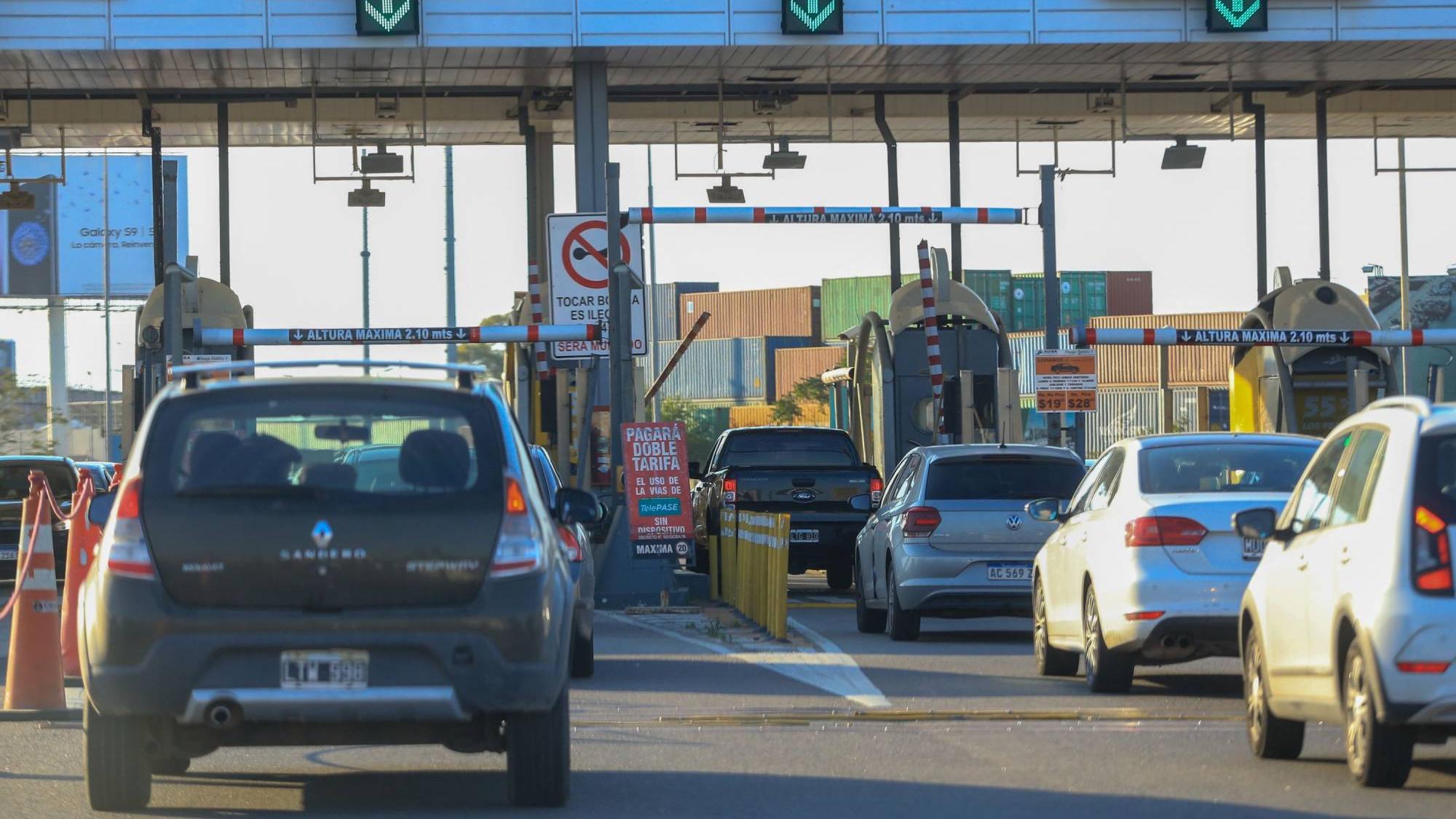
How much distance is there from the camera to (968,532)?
17.2m

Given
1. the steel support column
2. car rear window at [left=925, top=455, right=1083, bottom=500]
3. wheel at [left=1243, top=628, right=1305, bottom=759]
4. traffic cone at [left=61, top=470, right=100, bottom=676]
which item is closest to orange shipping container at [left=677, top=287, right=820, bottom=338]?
the steel support column

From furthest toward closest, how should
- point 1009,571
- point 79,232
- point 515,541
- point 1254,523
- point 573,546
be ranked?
point 79,232, point 1009,571, point 573,546, point 1254,523, point 515,541

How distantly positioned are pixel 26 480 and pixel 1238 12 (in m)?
14.5

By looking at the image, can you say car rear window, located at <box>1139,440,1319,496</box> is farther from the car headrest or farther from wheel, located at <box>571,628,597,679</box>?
the car headrest

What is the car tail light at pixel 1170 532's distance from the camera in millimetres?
12508

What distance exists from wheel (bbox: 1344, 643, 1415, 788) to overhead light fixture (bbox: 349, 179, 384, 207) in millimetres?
20409

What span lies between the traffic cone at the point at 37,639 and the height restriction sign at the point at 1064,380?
11.2 meters

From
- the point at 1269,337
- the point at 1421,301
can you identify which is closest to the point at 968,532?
the point at 1269,337

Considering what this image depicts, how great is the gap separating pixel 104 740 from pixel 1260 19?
740 inches

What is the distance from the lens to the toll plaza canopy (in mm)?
24109

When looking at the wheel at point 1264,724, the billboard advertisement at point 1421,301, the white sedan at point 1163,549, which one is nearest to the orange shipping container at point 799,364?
the billboard advertisement at point 1421,301

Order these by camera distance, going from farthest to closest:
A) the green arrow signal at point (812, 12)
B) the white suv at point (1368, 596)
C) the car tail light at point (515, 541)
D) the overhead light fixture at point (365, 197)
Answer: the overhead light fixture at point (365, 197) < the green arrow signal at point (812, 12) < the white suv at point (1368, 596) < the car tail light at point (515, 541)

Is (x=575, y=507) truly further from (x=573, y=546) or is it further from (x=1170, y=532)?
(x=573, y=546)

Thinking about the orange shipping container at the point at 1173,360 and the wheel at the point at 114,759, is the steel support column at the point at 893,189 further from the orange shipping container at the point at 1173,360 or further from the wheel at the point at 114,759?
the orange shipping container at the point at 1173,360
